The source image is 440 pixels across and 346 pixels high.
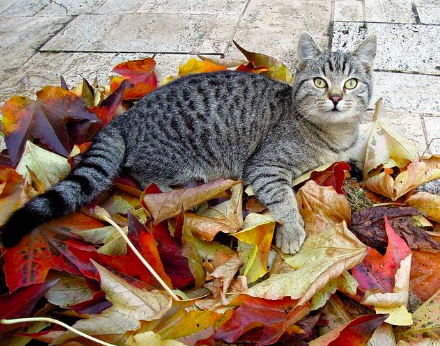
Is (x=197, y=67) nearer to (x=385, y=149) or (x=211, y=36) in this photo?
(x=211, y=36)

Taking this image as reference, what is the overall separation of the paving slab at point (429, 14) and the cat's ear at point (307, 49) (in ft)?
6.11

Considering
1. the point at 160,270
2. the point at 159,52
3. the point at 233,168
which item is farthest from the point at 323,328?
the point at 159,52

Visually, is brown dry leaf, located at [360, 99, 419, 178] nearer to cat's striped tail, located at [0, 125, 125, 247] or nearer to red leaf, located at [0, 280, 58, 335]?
cat's striped tail, located at [0, 125, 125, 247]

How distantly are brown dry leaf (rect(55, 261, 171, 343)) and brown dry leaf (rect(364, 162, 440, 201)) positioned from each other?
3.83ft

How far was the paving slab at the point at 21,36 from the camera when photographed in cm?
361

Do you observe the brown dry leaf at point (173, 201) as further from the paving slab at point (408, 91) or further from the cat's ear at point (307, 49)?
the paving slab at point (408, 91)

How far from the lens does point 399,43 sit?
11.5 ft

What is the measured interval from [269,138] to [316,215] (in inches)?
23.3

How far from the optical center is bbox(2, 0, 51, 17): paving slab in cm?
446

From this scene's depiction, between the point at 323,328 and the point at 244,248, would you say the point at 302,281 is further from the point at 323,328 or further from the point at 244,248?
the point at 244,248

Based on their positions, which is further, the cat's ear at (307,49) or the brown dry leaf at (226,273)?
the cat's ear at (307,49)

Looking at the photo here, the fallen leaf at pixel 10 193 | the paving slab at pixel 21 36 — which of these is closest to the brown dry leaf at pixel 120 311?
the fallen leaf at pixel 10 193

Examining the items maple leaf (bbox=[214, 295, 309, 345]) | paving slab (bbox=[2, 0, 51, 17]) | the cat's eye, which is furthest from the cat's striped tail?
paving slab (bbox=[2, 0, 51, 17])

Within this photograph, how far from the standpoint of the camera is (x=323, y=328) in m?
1.63
